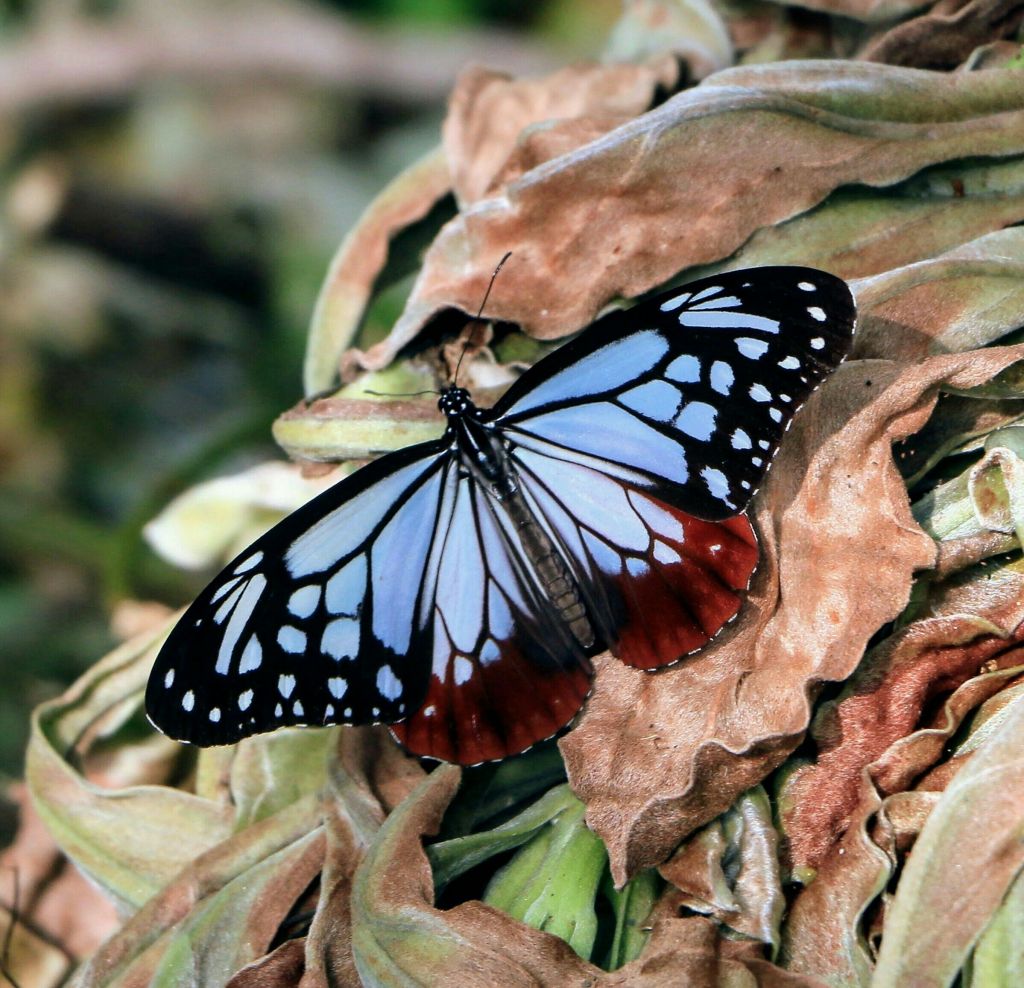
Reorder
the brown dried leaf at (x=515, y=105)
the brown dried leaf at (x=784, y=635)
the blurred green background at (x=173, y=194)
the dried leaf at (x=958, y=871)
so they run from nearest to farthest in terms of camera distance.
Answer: the dried leaf at (x=958, y=871) < the brown dried leaf at (x=784, y=635) < the brown dried leaf at (x=515, y=105) < the blurred green background at (x=173, y=194)

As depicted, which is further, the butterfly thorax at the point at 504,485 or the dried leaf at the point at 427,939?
the butterfly thorax at the point at 504,485

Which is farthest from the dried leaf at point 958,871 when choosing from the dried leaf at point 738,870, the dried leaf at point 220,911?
the dried leaf at point 220,911

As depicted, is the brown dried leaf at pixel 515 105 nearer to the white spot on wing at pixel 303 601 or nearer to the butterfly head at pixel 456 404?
the butterfly head at pixel 456 404

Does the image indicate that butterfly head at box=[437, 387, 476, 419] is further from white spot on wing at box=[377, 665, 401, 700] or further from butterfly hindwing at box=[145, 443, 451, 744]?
white spot on wing at box=[377, 665, 401, 700]

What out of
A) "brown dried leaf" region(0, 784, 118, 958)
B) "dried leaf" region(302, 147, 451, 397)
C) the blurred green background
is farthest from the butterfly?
the blurred green background

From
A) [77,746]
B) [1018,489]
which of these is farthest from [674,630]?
[77,746]

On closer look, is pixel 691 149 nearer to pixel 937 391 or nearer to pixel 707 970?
pixel 937 391
